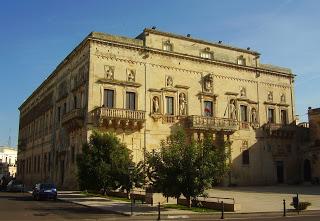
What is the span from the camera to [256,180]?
4500 cm

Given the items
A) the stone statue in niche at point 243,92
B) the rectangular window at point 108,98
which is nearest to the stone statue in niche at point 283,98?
the stone statue in niche at point 243,92

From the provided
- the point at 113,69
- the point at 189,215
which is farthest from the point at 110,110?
the point at 189,215

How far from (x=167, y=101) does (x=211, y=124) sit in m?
4.99

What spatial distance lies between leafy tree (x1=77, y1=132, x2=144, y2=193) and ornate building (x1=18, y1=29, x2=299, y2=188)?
461 cm

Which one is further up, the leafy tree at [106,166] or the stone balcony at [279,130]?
the stone balcony at [279,130]

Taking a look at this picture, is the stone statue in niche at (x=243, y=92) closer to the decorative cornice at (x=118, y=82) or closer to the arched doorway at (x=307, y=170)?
the arched doorway at (x=307, y=170)

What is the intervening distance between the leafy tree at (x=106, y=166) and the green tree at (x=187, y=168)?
5.14m

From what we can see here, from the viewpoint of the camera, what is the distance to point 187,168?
23859 millimetres

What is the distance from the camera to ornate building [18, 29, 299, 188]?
1497 inches

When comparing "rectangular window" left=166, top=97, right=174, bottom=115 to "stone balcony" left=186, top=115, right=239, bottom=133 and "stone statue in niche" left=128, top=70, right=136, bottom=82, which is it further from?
"stone statue in niche" left=128, top=70, right=136, bottom=82

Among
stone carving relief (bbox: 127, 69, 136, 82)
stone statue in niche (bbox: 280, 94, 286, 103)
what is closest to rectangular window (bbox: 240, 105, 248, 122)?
stone statue in niche (bbox: 280, 94, 286, 103)

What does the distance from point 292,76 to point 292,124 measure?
19.8ft

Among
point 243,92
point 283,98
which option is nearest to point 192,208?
point 243,92

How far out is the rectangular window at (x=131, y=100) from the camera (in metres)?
38.8
